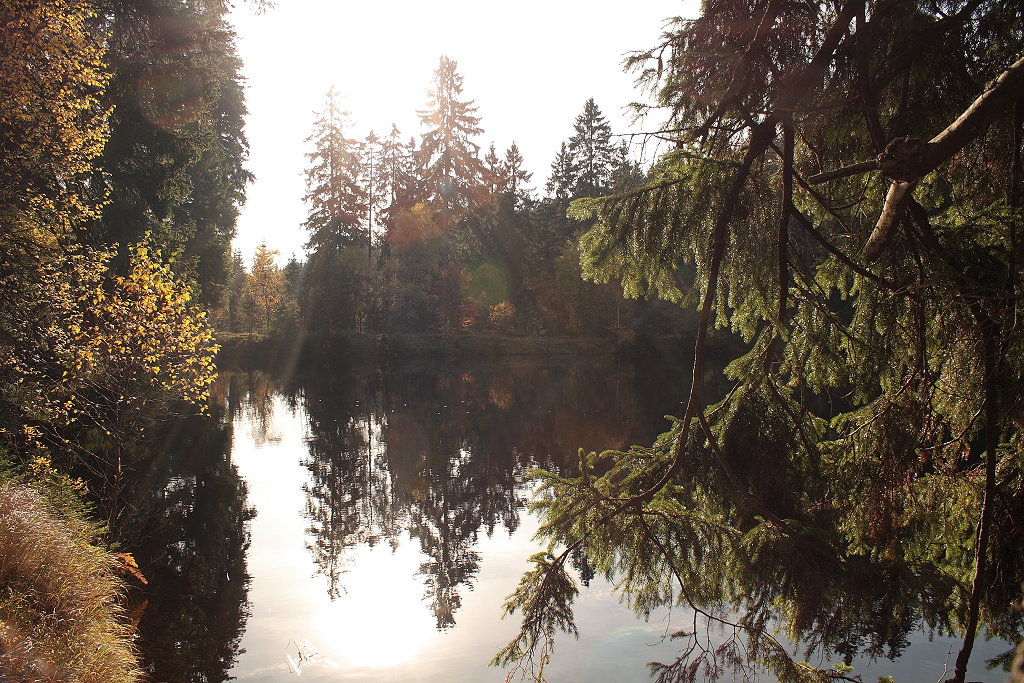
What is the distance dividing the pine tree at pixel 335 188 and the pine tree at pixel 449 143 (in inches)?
213

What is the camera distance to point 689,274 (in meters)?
39.1

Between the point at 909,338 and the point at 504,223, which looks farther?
the point at 504,223

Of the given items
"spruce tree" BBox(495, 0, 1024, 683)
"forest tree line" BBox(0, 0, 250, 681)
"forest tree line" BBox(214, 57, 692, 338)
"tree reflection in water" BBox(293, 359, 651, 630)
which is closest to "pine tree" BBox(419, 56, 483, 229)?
"forest tree line" BBox(214, 57, 692, 338)

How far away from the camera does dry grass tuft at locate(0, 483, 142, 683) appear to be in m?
4.06

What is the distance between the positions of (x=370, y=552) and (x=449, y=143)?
1690 inches

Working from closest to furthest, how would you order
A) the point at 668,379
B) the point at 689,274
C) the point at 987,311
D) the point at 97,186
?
1. the point at 987,311
2. the point at 97,186
3. the point at 668,379
4. the point at 689,274

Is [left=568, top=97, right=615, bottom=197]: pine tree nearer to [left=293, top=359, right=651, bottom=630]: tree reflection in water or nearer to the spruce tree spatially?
[left=293, top=359, right=651, bottom=630]: tree reflection in water

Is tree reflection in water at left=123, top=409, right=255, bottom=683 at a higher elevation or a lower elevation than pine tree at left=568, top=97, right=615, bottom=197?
lower

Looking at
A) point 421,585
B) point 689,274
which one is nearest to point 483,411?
point 421,585

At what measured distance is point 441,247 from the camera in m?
39.9

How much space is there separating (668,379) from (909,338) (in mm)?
25834

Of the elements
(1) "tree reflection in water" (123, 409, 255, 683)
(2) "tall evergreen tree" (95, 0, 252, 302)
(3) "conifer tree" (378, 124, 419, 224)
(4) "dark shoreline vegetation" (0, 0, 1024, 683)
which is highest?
(3) "conifer tree" (378, 124, 419, 224)

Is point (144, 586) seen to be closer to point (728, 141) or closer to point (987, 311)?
point (728, 141)

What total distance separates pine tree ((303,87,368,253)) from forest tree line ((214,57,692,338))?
7 cm
